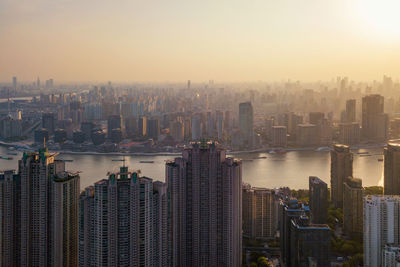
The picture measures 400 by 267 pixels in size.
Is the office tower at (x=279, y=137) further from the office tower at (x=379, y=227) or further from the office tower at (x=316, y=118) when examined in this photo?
the office tower at (x=379, y=227)

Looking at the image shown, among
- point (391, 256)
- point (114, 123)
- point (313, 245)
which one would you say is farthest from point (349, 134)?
point (313, 245)

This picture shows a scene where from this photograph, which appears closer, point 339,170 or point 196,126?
point 339,170

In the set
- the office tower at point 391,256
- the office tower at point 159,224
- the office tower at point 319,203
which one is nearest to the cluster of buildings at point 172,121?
the office tower at point 319,203

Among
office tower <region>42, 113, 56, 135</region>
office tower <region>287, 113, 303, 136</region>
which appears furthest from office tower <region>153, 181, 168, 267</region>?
office tower <region>287, 113, 303, 136</region>

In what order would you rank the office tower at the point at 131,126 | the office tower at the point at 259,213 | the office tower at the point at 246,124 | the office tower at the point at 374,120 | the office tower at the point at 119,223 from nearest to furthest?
the office tower at the point at 119,223, the office tower at the point at 259,213, the office tower at the point at 246,124, the office tower at the point at 374,120, the office tower at the point at 131,126

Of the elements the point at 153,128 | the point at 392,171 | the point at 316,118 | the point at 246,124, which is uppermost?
the point at 316,118

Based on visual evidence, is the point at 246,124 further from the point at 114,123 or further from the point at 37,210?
the point at 37,210
